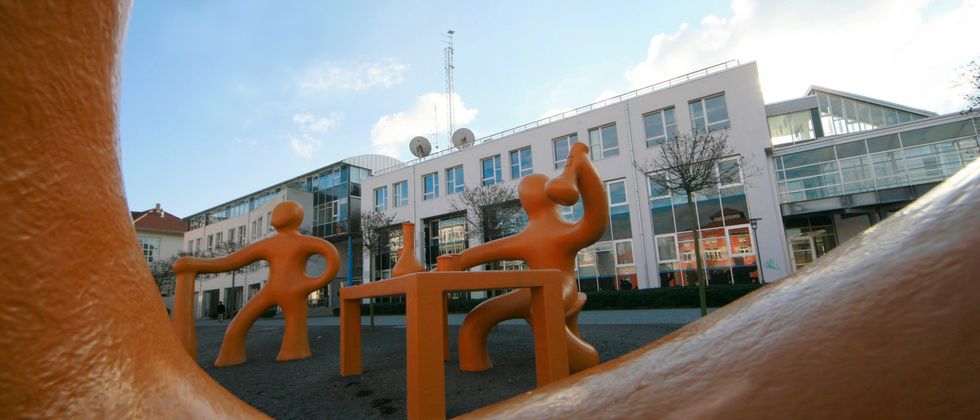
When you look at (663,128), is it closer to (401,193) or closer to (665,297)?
(665,297)

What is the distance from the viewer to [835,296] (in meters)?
0.36

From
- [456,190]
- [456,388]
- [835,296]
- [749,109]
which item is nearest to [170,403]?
[835,296]

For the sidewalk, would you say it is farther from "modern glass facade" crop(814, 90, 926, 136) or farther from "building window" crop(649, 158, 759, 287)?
"modern glass facade" crop(814, 90, 926, 136)

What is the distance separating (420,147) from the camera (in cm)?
2702

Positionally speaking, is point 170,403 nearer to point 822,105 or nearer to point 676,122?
point 676,122

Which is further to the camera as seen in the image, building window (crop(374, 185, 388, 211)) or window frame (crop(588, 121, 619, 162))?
building window (crop(374, 185, 388, 211))

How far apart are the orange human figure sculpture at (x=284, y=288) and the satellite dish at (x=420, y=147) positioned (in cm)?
1999

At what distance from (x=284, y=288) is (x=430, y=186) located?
19.6 m

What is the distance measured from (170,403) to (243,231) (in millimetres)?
42142

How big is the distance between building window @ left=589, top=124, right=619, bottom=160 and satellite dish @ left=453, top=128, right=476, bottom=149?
7.13 metres

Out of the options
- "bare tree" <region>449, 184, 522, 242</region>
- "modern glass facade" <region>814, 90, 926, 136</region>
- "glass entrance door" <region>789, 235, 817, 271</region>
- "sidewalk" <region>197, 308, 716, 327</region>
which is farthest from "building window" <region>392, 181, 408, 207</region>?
"modern glass facade" <region>814, 90, 926, 136</region>

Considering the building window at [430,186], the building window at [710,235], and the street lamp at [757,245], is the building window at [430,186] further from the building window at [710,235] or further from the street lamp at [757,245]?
the street lamp at [757,245]

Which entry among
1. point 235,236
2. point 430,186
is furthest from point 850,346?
point 235,236

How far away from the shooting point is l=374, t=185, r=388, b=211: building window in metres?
28.1
